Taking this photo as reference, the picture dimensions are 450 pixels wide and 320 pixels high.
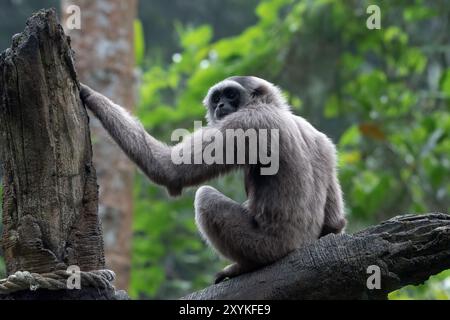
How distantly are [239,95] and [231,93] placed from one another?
0.35 ft

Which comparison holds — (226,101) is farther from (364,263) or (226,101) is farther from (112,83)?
(112,83)

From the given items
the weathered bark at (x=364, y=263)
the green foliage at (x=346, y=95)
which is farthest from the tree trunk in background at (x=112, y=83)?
the weathered bark at (x=364, y=263)

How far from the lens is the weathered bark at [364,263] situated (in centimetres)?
588

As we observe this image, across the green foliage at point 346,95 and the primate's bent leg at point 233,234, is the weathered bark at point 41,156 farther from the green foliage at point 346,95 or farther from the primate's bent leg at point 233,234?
the green foliage at point 346,95

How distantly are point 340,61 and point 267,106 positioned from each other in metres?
8.90

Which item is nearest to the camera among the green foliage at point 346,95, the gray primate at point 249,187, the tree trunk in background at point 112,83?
the gray primate at point 249,187

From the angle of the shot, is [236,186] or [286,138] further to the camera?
[236,186]

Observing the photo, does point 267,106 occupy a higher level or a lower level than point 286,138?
higher

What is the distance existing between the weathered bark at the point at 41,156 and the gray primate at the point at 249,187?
1017 millimetres

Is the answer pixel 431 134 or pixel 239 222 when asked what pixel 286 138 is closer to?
pixel 239 222

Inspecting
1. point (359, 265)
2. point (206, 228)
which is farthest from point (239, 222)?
point (359, 265)

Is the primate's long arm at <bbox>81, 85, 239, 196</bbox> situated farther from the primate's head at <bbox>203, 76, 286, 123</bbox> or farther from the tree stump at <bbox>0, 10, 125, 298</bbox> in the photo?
the tree stump at <bbox>0, 10, 125, 298</bbox>

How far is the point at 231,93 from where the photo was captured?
8.33 m
